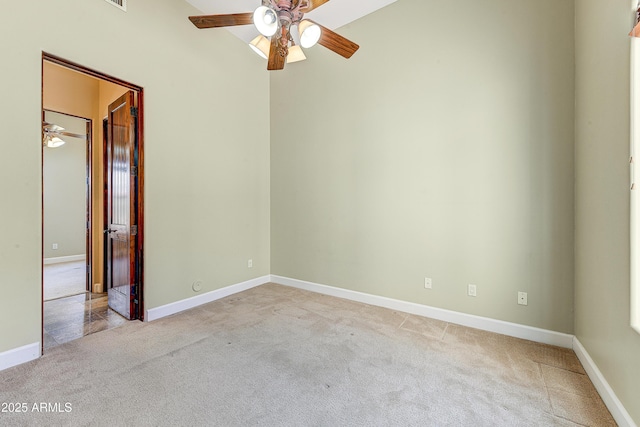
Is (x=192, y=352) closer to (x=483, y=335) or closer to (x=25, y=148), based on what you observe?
(x=25, y=148)

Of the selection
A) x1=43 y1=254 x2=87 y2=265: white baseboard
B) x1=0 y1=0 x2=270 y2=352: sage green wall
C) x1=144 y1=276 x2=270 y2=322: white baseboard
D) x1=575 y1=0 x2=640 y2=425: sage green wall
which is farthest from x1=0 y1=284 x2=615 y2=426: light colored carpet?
x1=43 y1=254 x2=87 y2=265: white baseboard

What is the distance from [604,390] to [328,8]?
4.20 meters

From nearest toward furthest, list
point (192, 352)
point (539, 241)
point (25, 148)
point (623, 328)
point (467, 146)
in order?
point (623, 328) < point (25, 148) < point (192, 352) < point (539, 241) < point (467, 146)

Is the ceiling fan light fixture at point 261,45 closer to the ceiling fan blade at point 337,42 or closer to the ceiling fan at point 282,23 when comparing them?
the ceiling fan at point 282,23

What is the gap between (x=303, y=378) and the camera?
191 centimetres

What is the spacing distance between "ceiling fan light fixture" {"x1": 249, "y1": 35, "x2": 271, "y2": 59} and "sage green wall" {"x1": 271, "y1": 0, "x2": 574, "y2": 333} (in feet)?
3.96

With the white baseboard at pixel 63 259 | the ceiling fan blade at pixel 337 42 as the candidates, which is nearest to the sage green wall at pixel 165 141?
the ceiling fan blade at pixel 337 42

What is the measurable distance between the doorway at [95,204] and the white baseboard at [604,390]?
3.76 m

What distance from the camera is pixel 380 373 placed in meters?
1.97

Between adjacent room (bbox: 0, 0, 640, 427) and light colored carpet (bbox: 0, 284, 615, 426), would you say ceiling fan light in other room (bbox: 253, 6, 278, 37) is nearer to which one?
adjacent room (bbox: 0, 0, 640, 427)

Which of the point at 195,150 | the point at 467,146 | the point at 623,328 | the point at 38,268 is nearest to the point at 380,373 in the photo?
the point at 623,328

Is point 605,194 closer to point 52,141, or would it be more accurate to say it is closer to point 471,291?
point 471,291

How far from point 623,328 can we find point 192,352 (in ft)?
9.42

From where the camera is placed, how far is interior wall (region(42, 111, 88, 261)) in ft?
18.7
